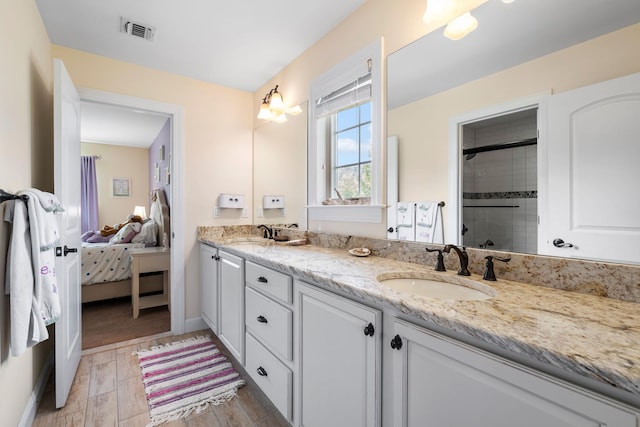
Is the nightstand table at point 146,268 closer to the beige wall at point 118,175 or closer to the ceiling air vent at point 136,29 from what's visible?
the ceiling air vent at point 136,29

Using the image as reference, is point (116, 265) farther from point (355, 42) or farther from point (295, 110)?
point (355, 42)

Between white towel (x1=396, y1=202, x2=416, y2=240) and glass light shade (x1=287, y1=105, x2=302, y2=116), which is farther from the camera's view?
glass light shade (x1=287, y1=105, x2=302, y2=116)

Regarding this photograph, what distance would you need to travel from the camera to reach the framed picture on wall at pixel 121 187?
620 cm

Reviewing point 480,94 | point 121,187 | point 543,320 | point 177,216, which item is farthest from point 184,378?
point 121,187

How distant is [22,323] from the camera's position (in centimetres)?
119

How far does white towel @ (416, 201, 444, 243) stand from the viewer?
142 cm

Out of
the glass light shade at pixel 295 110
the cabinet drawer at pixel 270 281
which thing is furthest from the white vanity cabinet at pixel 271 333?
the glass light shade at pixel 295 110

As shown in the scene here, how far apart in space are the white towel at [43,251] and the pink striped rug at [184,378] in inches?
31.9

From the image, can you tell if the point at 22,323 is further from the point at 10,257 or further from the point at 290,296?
the point at 290,296

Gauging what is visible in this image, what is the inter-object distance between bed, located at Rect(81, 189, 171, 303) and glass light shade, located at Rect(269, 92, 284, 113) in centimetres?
190

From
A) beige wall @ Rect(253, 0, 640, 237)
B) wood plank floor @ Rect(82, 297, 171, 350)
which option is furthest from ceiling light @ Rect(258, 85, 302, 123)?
wood plank floor @ Rect(82, 297, 171, 350)

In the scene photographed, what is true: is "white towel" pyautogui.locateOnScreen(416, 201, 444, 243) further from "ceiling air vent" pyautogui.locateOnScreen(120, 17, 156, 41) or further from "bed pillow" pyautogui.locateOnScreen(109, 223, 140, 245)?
"bed pillow" pyautogui.locateOnScreen(109, 223, 140, 245)

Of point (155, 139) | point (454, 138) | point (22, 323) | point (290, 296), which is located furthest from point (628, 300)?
point (155, 139)

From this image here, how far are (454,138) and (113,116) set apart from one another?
4628 mm
